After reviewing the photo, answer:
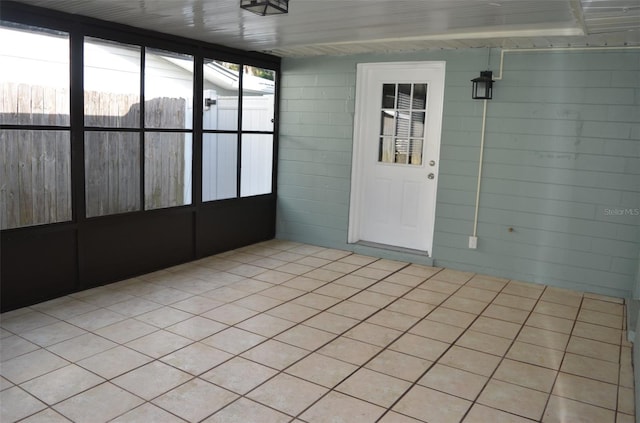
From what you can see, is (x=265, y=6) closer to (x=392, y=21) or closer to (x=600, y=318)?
(x=392, y=21)

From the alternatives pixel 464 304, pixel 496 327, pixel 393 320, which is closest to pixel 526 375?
pixel 496 327

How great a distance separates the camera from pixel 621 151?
4.33 m

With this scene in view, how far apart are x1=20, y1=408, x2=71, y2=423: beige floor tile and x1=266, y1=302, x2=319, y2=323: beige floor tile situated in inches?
64.3

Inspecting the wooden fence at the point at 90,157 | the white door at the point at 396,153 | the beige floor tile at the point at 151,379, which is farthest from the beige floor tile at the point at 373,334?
the wooden fence at the point at 90,157

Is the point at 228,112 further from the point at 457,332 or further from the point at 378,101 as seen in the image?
the point at 457,332

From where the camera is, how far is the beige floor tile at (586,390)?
275 centimetres

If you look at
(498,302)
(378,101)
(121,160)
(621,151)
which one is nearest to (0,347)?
(121,160)

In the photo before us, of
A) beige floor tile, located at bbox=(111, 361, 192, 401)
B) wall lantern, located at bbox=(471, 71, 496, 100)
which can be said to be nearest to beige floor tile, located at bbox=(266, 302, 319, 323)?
beige floor tile, located at bbox=(111, 361, 192, 401)

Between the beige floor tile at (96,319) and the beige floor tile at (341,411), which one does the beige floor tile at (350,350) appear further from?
the beige floor tile at (96,319)

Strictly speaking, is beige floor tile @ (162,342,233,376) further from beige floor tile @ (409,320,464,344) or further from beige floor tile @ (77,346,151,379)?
beige floor tile @ (409,320,464,344)

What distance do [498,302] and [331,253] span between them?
195 centimetres

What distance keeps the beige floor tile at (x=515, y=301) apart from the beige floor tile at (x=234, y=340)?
6.74 ft

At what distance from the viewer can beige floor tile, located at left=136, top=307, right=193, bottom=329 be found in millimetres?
3549

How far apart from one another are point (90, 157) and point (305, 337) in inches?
88.3
